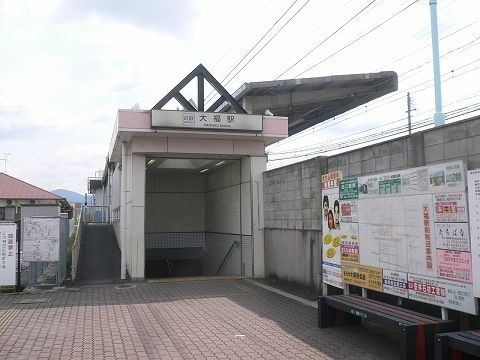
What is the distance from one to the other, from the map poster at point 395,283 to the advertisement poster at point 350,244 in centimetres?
73

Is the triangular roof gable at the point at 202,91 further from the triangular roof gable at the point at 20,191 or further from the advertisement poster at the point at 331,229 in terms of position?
the triangular roof gable at the point at 20,191

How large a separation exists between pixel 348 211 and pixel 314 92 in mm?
14761

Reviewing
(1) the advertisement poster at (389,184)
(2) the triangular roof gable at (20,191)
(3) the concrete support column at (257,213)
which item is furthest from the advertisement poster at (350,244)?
(2) the triangular roof gable at (20,191)

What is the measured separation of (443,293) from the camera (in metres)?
Result: 5.76

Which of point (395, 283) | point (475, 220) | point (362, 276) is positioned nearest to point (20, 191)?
point (362, 276)

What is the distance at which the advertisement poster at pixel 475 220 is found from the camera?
5.19 m

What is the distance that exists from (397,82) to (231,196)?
1067cm

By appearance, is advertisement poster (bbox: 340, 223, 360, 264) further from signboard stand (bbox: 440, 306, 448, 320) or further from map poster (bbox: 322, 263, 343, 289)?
signboard stand (bbox: 440, 306, 448, 320)

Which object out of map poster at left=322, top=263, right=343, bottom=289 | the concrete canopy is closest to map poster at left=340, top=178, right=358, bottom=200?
map poster at left=322, top=263, right=343, bottom=289

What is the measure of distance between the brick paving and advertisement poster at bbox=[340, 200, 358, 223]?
1649mm

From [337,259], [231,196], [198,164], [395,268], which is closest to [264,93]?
[198,164]

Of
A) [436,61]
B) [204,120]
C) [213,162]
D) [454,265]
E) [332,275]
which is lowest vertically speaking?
[332,275]

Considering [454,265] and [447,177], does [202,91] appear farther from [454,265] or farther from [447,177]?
[454,265]

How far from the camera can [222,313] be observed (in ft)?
27.5
